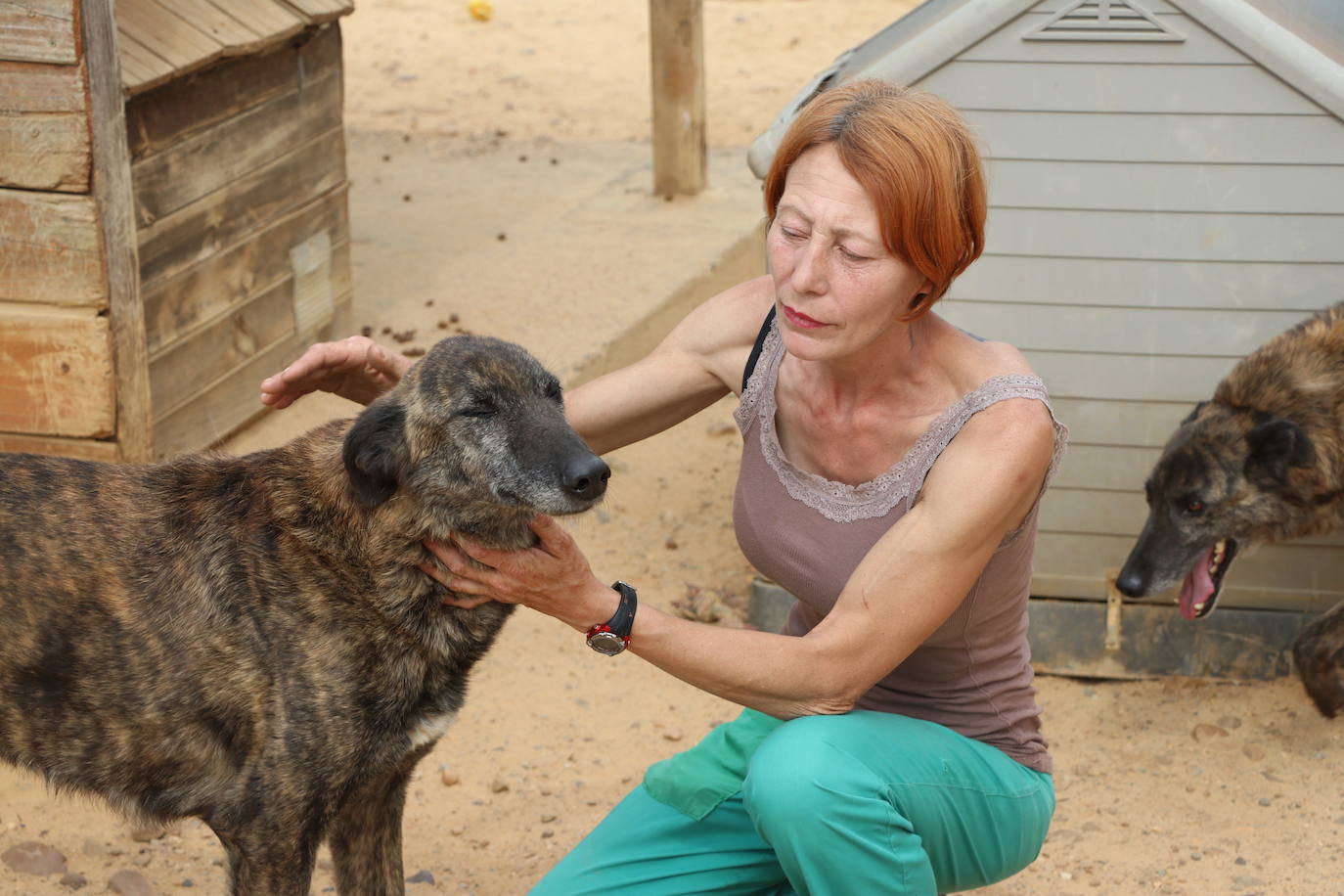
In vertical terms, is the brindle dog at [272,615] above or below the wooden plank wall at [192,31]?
below

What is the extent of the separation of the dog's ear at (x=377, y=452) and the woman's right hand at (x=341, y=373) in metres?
0.31

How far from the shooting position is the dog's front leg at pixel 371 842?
10.4 feet

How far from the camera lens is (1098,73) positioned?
444 cm

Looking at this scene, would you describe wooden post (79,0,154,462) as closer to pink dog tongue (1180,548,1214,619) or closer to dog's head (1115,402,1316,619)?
dog's head (1115,402,1316,619)

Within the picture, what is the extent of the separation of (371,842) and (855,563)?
123 cm

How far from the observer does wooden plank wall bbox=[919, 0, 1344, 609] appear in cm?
441

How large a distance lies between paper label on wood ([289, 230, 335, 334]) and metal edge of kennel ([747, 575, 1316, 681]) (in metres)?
2.48

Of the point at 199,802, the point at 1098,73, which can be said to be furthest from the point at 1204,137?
the point at 199,802

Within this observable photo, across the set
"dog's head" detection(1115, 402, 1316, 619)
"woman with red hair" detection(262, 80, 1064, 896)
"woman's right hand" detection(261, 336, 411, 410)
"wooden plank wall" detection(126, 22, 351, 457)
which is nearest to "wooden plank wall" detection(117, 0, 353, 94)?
"wooden plank wall" detection(126, 22, 351, 457)

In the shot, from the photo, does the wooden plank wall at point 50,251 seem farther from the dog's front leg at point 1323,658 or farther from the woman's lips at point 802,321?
the dog's front leg at point 1323,658

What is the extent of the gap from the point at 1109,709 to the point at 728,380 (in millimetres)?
2311

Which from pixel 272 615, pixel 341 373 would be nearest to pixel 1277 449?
pixel 341 373

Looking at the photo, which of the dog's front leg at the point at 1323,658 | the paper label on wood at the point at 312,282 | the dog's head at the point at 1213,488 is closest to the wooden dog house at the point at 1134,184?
the dog's head at the point at 1213,488

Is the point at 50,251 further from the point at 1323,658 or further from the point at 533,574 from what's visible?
the point at 1323,658
